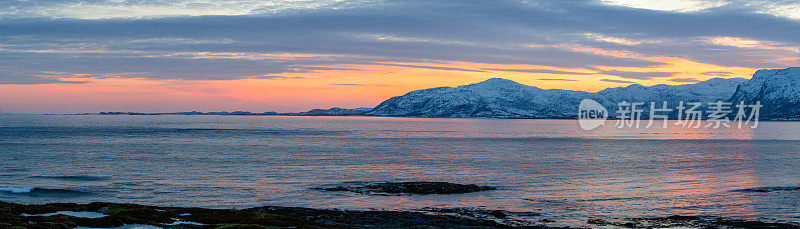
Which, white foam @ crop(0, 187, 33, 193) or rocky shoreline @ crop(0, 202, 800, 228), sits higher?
rocky shoreline @ crop(0, 202, 800, 228)

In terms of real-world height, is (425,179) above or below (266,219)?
below

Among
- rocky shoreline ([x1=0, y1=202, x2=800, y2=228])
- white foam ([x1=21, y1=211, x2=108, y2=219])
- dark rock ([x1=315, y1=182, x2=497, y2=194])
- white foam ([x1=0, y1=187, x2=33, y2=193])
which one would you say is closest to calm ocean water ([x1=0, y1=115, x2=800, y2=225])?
white foam ([x1=0, y1=187, x2=33, y2=193])

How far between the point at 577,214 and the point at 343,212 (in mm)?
16849

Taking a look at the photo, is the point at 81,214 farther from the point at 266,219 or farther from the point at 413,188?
the point at 413,188

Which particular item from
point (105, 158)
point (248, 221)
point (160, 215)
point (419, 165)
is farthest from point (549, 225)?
point (105, 158)

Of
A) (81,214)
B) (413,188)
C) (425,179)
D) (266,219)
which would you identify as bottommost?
(425,179)

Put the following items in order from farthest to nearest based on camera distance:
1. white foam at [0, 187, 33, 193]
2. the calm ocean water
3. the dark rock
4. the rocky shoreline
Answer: the dark rock, white foam at [0, 187, 33, 193], the calm ocean water, the rocky shoreline

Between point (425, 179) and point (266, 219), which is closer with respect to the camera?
point (266, 219)

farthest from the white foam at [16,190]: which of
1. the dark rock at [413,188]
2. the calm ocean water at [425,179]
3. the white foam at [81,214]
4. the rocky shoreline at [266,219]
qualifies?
the dark rock at [413,188]

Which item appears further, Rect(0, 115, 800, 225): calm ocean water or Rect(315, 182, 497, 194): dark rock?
Rect(315, 182, 497, 194): dark rock

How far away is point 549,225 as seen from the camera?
3916cm

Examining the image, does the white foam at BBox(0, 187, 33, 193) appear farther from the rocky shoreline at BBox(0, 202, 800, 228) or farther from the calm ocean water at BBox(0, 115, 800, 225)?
the rocky shoreline at BBox(0, 202, 800, 228)

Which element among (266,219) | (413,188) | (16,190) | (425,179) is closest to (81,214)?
(266,219)

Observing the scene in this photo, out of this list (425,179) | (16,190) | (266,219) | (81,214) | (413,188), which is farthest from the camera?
(425,179)
